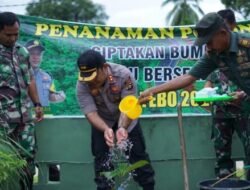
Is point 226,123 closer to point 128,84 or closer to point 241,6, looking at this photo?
point 128,84

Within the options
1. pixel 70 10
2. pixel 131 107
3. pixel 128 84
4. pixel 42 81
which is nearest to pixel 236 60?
pixel 131 107

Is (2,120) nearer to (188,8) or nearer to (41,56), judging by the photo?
(41,56)

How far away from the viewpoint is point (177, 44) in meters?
5.31

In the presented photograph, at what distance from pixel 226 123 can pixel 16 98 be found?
1861 millimetres

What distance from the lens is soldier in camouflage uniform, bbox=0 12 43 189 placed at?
4539 millimetres

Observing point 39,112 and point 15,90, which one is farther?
point 39,112

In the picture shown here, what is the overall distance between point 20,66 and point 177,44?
159 centimetres

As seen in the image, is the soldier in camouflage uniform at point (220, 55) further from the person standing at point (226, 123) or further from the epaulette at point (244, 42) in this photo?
the person standing at point (226, 123)

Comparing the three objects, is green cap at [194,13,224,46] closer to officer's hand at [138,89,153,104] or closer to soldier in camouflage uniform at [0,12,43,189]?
officer's hand at [138,89,153,104]

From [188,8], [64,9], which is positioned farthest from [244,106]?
[64,9]

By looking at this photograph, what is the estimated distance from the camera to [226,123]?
15.7 feet

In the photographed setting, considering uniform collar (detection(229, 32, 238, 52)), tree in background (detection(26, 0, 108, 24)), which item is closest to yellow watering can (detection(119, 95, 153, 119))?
uniform collar (detection(229, 32, 238, 52))

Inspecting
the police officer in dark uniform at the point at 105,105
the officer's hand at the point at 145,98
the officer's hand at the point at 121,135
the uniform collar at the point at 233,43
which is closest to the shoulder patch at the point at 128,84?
the police officer in dark uniform at the point at 105,105

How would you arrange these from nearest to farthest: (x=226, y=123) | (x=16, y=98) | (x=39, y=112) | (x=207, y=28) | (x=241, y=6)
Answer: (x=207, y=28)
(x=16, y=98)
(x=226, y=123)
(x=39, y=112)
(x=241, y=6)
